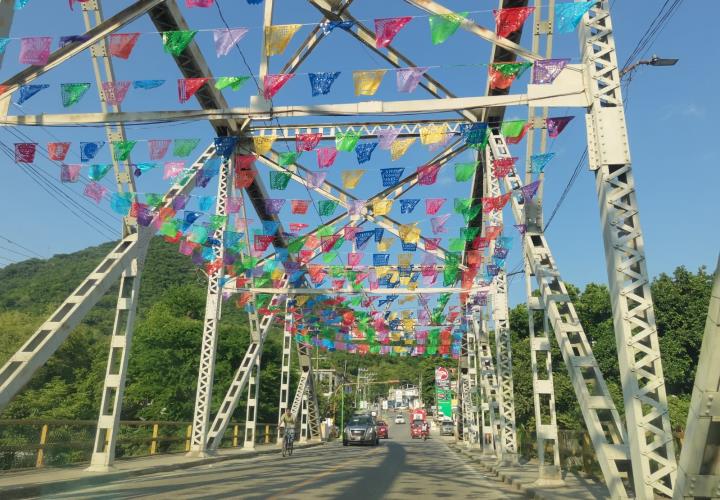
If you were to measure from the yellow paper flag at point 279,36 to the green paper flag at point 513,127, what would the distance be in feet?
15.9

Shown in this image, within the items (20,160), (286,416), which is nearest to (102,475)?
(20,160)

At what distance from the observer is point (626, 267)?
28.1 ft

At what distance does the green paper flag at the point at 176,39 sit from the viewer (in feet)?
35.5

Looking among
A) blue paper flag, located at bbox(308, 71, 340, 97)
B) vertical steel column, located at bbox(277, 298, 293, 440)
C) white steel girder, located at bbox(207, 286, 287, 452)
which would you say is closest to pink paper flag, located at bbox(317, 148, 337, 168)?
blue paper flag, located at bbox(308, 71, 340, 97)

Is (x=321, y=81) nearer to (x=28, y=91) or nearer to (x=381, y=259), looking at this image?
(x=28, y=91)

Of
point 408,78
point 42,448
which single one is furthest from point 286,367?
point 408,78

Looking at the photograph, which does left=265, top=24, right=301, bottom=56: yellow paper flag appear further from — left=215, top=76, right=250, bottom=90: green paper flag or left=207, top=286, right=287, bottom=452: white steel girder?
left=207, top=286, right=287, bottom=452: white steel girder

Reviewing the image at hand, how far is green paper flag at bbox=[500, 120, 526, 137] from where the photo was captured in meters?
12.2

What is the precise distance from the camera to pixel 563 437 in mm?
16266

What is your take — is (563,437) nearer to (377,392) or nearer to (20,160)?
(20,160)

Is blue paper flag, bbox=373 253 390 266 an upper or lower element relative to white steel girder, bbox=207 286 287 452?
upper

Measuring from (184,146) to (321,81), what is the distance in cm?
382

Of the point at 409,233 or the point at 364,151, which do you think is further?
the point at 409,233

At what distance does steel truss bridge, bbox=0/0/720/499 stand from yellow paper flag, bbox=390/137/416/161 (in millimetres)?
1677
